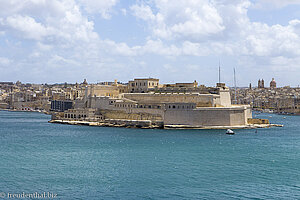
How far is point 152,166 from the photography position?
21.8 meters

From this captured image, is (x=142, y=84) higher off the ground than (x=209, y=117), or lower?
higher

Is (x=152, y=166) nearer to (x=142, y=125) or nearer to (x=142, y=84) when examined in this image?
(x=142, y=125)

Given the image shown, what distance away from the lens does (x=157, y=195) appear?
16219 millimetres

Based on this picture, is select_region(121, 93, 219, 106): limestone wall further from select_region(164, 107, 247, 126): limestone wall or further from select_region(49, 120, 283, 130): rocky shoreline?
select_region(49, 120, 283, 130): rocky shoreline

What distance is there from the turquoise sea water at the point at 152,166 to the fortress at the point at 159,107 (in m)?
6.59

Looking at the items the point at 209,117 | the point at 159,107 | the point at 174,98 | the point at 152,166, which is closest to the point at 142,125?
the point at 159,107

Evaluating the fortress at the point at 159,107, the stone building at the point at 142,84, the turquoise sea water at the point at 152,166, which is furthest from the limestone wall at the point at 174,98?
the turquoise sea water at the point at 152,166

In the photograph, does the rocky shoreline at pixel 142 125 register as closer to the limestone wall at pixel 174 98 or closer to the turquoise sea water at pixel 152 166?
the limestone wall at pixel 174 98

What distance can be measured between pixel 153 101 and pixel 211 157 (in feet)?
78.5

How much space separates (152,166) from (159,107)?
22499mm

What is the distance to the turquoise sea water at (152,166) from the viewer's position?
1694 centimetres

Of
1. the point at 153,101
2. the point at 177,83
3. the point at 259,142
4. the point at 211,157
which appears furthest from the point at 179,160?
the point at 177,83

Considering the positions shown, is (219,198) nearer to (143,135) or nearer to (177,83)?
(143,135)

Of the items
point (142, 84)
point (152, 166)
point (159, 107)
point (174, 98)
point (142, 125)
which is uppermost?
point (142, 84)
